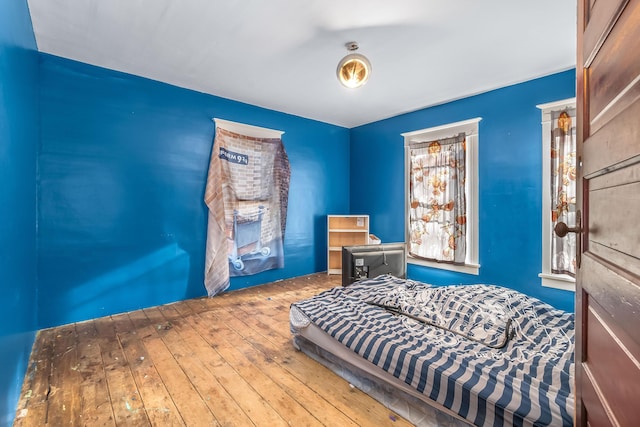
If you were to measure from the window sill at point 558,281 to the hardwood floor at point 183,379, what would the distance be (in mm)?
2530

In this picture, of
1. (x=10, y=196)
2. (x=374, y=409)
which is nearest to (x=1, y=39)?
(x=10, y=196)

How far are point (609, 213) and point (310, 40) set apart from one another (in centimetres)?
248

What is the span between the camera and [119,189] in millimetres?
3088

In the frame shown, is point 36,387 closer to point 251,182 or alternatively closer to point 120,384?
point 120,384

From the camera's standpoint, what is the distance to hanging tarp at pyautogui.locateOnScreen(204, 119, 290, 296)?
3.67 m

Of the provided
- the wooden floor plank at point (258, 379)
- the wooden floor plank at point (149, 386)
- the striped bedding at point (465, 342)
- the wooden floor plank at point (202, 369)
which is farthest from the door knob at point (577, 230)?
the wooden floor plank at point (149, 386)

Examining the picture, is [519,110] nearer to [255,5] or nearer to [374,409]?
[255,5]

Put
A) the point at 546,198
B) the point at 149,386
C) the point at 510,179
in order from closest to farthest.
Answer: the point at 149,386 → the point at 546,198 → the point at 510,179

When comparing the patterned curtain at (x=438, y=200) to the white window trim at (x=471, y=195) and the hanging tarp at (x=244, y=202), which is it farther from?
the hanging tarp at (x=244, y=202)

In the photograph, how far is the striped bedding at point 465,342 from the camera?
130 centimetres

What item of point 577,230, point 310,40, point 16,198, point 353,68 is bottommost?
point 577,230

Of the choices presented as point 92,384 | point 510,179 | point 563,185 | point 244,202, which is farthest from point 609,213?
point 244,202

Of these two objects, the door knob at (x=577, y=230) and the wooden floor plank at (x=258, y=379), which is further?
the wooden floor plank at (x=258, y=379)

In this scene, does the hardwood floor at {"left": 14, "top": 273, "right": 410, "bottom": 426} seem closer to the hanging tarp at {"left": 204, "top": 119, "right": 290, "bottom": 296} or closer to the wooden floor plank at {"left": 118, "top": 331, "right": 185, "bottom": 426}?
the wooden floor plank at {"left": 118, "top": 331, "right": 185, "bottom": 426}
